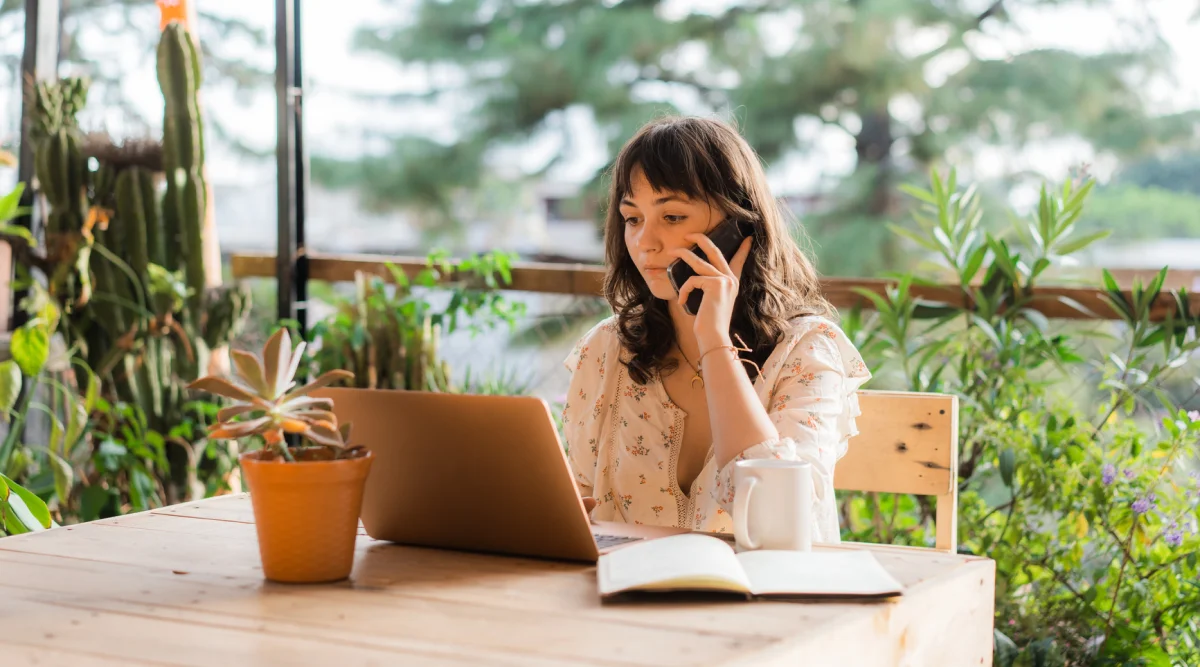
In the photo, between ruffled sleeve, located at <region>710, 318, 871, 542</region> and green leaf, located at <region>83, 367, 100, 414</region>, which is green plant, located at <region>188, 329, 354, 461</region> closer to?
ruffled sleeve, located at <region>710, 318, 871, 542</region>

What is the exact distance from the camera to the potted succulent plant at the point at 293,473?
1.02 meters

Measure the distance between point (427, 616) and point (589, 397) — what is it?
0.92m

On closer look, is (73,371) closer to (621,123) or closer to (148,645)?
(148,645)

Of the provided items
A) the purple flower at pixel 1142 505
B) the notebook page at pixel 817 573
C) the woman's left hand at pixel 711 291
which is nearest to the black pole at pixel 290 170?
the woman's left hand at pixel 711 291

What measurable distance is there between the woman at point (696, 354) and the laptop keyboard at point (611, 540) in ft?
0.86

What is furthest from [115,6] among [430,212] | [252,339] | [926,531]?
[926,531]

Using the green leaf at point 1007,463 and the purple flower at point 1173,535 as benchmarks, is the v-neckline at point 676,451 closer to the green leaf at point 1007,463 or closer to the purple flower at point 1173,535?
the green leaf at point 1007,463

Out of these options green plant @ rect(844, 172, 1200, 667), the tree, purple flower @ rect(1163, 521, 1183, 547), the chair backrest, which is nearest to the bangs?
the chair backrest

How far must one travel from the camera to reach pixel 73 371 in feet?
10.3

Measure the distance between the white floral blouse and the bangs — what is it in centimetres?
25

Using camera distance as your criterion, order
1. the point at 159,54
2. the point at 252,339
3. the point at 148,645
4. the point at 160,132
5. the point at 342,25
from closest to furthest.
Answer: the point at 148,645, the point at 159,54, the point at 160,132, the point at 252,339, the point at 342,25

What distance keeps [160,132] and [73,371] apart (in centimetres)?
70

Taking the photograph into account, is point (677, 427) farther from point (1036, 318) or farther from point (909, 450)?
point (1036, 318)

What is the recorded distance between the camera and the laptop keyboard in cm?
121
